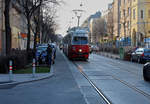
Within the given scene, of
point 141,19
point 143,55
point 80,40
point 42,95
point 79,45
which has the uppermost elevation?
point 141,19

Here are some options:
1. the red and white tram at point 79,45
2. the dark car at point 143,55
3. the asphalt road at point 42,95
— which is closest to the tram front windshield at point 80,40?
the red and white tram at point 79,45

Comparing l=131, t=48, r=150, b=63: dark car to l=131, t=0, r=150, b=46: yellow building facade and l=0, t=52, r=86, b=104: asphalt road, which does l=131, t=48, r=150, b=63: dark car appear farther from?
l=131, t=0, r=150, b=46: yellow building facade

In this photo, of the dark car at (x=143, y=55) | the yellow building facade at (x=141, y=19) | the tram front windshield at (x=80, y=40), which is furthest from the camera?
the yellow building facade at (x=141, y=19)

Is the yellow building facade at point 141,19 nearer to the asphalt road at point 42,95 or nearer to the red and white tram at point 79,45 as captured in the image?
the red and white tram at point 79,45

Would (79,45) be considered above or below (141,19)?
below

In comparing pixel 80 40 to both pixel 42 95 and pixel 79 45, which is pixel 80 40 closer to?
pixel 79 45

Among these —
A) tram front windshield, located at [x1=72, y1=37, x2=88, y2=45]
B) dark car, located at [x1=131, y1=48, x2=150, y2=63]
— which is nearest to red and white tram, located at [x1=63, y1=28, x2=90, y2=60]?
tram front windshield, located at [x1=72, y1=37, x2=88, y2=45]

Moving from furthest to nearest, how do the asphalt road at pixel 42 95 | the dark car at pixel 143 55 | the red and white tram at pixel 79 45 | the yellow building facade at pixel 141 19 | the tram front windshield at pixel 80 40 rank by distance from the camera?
the yellow building facade at pixel 141 19
the tram front windshield at pixel 80 40
the red and white tram at pixel 79 45
the dark car at pixel 143 55
the asphalt road at pixel 42 95

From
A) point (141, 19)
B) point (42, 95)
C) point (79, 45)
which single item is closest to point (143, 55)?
point (79, 45)

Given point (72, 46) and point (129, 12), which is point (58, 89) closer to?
point (72, 46)

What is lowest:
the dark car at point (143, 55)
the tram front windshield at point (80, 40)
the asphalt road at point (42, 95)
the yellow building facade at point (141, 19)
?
the asphalt road at point (42, 95)

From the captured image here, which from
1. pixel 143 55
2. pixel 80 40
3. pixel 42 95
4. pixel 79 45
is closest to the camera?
pixel 42 95

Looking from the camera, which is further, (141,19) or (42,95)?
(141,19)

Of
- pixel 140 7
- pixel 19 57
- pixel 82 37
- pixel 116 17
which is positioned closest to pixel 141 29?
pixel 140 7
